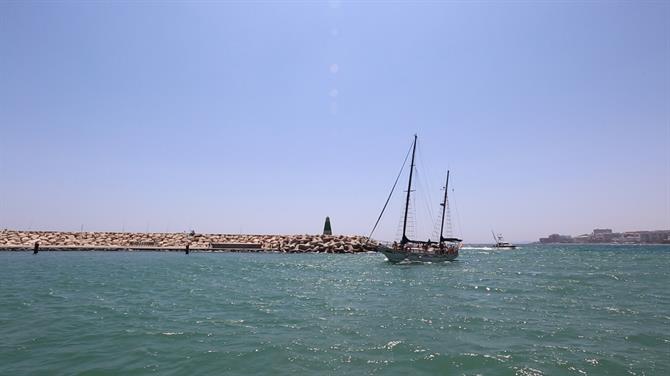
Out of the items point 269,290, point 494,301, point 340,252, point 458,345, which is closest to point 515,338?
point 458,345

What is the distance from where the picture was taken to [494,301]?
71.2ft

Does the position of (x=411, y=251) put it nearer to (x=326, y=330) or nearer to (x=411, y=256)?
(x=411, y=256)

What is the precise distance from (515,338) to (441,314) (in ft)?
14.9

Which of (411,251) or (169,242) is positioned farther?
(169,242)

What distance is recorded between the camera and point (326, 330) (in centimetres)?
1437

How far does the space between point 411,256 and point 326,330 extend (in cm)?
4099

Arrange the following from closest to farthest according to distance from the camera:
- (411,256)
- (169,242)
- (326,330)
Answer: (326,330)
(411,256)
(169,242)

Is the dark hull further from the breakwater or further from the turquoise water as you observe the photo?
the breakwater

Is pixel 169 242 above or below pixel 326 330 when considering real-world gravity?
above

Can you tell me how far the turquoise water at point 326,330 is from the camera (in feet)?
34.6

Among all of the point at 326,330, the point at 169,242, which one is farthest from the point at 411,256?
the point at 169,242

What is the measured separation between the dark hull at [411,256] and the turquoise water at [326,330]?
25.9 meters

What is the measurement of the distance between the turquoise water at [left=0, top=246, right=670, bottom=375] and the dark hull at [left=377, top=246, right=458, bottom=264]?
85.0 feet

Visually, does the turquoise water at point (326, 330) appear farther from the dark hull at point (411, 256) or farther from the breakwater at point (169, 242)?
the breakwater at point (169, 242)
